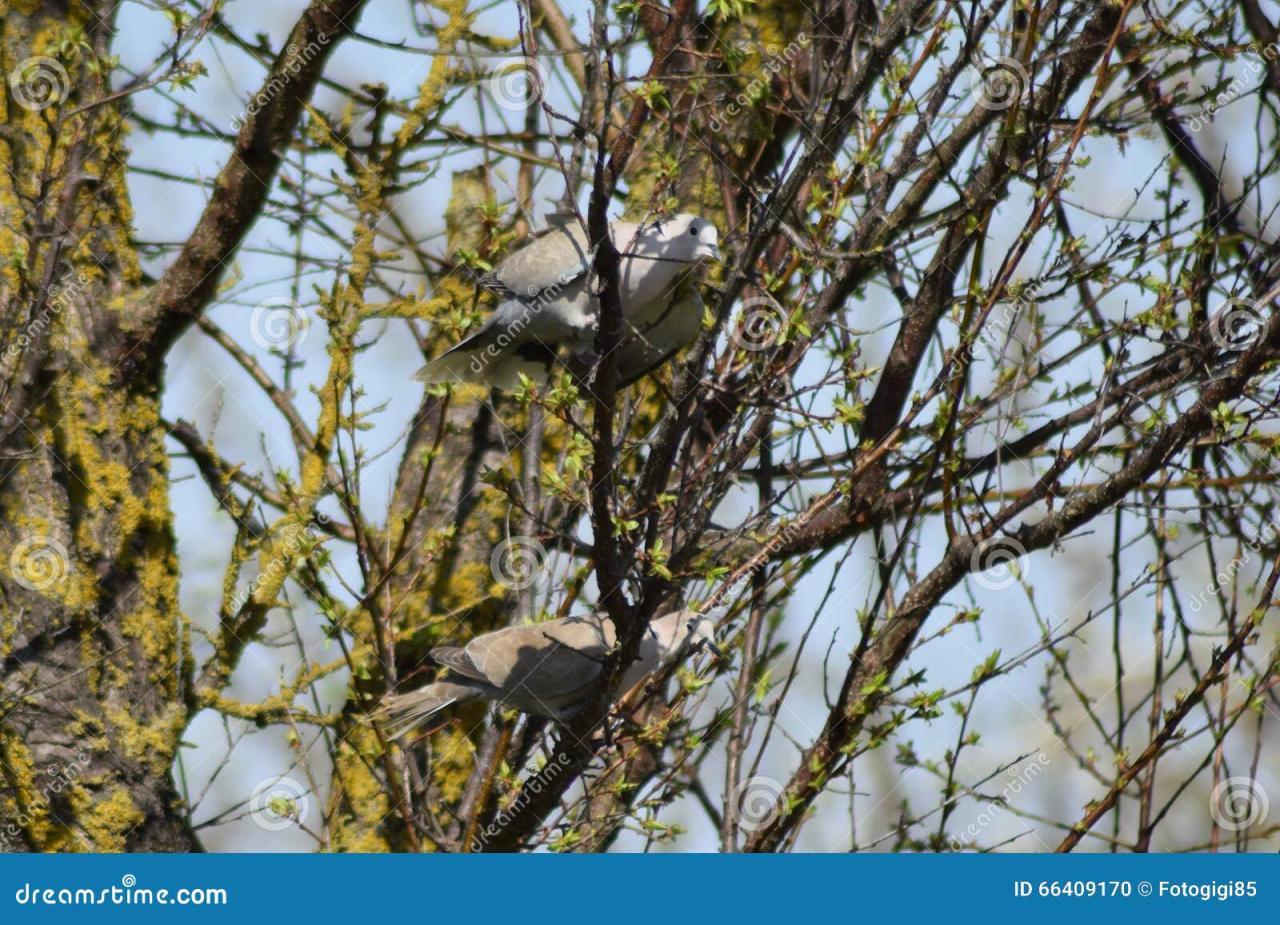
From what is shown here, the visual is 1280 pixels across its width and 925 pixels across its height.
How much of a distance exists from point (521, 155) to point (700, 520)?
2.28 metres

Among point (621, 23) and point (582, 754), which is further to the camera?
point (582, 754)

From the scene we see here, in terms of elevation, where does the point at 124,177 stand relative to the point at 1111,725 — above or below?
above

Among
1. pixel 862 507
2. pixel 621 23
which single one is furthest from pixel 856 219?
pixel 621 23

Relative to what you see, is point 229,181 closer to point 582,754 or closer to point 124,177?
point 124,177

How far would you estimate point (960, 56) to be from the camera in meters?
3.15
